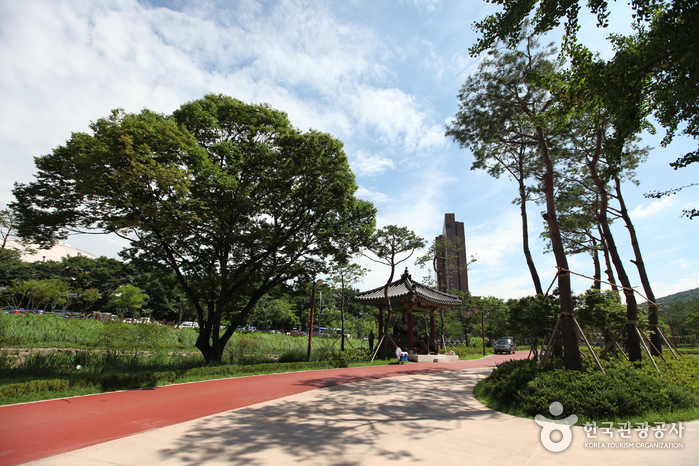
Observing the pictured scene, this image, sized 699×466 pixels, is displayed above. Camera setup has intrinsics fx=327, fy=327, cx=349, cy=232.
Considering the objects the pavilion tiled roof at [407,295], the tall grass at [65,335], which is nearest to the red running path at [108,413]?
the tall grass at [65,335]

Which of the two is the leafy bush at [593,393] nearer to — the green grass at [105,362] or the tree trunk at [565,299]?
the tree trunk at [565,299]

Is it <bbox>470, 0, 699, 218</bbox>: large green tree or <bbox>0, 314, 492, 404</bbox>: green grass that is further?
<bbox>0, 314, 492, 404</bbox>: green grass

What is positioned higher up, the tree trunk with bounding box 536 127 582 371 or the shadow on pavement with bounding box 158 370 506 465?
the tree trunk with bounding box 536 127 582 371

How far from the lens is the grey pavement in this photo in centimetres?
388

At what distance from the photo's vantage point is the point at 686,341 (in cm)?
5044

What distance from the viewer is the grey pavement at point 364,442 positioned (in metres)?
3.88

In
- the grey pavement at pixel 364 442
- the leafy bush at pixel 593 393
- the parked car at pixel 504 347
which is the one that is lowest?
the parked car at pixel 504 347

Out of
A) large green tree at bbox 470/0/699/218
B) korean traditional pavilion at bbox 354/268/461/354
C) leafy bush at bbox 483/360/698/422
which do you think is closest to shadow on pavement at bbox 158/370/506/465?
leafy bush at bbox 483/360/698/422

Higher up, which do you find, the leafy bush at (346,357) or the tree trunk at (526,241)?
the tree trunk at (526,241)

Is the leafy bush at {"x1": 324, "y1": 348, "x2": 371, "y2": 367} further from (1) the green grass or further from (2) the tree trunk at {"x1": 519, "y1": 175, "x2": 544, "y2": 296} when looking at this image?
(2) the tree trunk at {"x1": 519, "y1": 175, "x2": 544, "y2": 296}

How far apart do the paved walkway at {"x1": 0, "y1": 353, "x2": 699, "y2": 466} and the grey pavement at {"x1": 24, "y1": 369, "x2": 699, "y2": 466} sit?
0.5 inches

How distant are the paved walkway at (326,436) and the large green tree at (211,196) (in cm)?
581

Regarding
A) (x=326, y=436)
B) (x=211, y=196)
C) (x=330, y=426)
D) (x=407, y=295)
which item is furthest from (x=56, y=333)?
(x=326, y=436)

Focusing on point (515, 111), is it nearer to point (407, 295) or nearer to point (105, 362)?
point (407, 295)
